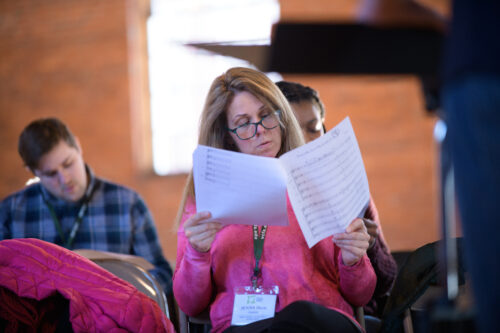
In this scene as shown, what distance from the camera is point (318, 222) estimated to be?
127 centimetres

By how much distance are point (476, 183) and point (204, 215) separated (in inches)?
32.4

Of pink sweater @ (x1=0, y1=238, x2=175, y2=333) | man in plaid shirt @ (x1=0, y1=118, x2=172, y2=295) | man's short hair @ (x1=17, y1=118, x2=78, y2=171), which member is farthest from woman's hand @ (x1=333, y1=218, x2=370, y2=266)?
man's short hair @ (x1=17, y1=118, x2=78, y2=171)

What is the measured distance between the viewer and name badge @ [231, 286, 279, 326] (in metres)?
1.46

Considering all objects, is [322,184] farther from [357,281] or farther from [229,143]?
[229,143]

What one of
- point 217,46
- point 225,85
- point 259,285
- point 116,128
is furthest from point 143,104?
point 217,46

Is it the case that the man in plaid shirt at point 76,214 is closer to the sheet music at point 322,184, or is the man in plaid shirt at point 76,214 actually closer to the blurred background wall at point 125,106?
the sheet music at point 322,184

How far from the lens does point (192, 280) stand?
1538mm

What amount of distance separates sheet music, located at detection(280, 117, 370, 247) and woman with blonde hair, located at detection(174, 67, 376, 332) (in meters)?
0.11

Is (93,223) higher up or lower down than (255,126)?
lower down

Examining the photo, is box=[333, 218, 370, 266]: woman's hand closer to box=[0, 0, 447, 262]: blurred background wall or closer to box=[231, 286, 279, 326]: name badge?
box=[231, 286, 279, 326]: name badge

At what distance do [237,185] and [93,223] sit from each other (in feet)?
5.48

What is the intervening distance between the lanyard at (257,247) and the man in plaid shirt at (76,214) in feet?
3.81

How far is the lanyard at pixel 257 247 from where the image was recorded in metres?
1.55

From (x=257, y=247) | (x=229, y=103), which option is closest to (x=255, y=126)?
(x=229, y=103)
